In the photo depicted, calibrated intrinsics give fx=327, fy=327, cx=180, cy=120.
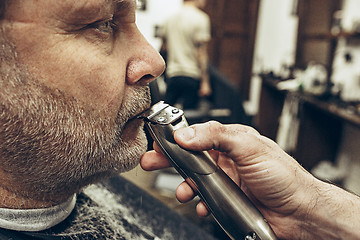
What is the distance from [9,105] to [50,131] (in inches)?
3.7

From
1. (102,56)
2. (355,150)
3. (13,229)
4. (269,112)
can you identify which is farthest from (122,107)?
(269,112)

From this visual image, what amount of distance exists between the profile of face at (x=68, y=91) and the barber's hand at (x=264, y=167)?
0.54ft

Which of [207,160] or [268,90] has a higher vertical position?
[207,160]

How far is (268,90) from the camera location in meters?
4.22

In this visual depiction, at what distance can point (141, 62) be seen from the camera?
78cm

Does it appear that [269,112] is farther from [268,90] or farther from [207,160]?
[207,160]

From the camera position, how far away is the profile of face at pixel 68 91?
0.64 metres

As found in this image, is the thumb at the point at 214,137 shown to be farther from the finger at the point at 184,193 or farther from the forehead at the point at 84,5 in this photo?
the forehead at the point at 84,5

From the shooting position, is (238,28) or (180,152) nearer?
(180,152)

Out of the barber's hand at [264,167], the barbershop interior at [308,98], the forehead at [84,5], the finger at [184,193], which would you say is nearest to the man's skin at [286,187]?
the barber's hand at [264,167]

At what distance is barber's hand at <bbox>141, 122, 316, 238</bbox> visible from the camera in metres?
0.77

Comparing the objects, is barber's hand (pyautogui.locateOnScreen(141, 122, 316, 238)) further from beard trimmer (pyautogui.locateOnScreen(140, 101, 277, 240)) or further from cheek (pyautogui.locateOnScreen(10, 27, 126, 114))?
cheek (pyautogui.locateOnScreen(10, 27, 126, 114))

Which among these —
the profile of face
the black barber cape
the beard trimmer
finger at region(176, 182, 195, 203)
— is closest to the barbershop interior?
the black barber cape

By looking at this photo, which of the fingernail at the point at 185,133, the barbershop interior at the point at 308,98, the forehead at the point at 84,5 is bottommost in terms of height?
the barbershop interior at the point at 308,98
